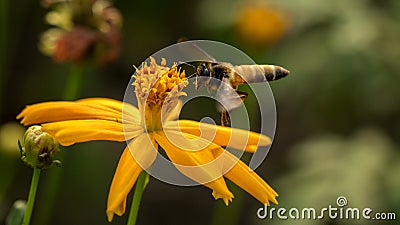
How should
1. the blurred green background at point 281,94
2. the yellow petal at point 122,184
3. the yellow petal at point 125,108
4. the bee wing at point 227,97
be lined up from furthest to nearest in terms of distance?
1. the blurred green background at point 281,94
2. the yellow petal at point 125,108
3. the bee wing at point 227,97
4. the yellow petal at point 122,184

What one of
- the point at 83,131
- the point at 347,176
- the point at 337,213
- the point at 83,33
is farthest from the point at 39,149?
the point at 347,176

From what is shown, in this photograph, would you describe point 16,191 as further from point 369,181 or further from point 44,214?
point 369,181

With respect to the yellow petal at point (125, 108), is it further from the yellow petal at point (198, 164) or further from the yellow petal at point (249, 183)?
the yellow petal at point (249, 183)

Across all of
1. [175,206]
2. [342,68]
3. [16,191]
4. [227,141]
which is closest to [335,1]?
[342,68]

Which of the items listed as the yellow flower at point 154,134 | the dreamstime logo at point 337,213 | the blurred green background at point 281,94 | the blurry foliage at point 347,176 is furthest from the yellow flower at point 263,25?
the yellow flower at point 154,134

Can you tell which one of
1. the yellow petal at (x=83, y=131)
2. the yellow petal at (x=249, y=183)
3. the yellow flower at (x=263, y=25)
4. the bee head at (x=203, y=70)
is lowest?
the yellow petal at (x=249, y=183)
